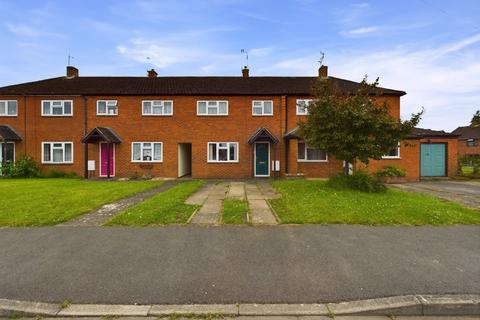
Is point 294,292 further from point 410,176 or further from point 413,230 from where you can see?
point 410,176

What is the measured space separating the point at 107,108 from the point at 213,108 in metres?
Answer: 7.42

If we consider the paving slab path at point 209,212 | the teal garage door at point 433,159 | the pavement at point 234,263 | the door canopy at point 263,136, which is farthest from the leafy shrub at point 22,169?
the teal garage door at point 433,159

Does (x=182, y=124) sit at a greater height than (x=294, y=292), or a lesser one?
greater

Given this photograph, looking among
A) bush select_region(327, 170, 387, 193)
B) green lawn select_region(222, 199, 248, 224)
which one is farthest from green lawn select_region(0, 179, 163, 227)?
bush select_region(327, 170, 387, 193)

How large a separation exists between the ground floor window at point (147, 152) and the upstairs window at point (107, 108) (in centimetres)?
274

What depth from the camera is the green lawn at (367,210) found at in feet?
22.5

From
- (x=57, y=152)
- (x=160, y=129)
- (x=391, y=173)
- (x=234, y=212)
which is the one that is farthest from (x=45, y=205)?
(x=391, y=173)

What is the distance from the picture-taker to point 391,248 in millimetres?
5094

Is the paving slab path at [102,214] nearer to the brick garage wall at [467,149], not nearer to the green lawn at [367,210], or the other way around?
the green lawn at [367,210]

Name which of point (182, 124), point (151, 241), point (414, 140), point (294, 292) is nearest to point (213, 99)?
point (182, 124)

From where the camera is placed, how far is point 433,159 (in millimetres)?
19391

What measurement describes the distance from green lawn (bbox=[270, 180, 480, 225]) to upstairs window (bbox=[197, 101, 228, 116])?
34.1 ft

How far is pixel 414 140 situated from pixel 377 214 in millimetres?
13206

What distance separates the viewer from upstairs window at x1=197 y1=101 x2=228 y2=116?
62.4 feet
